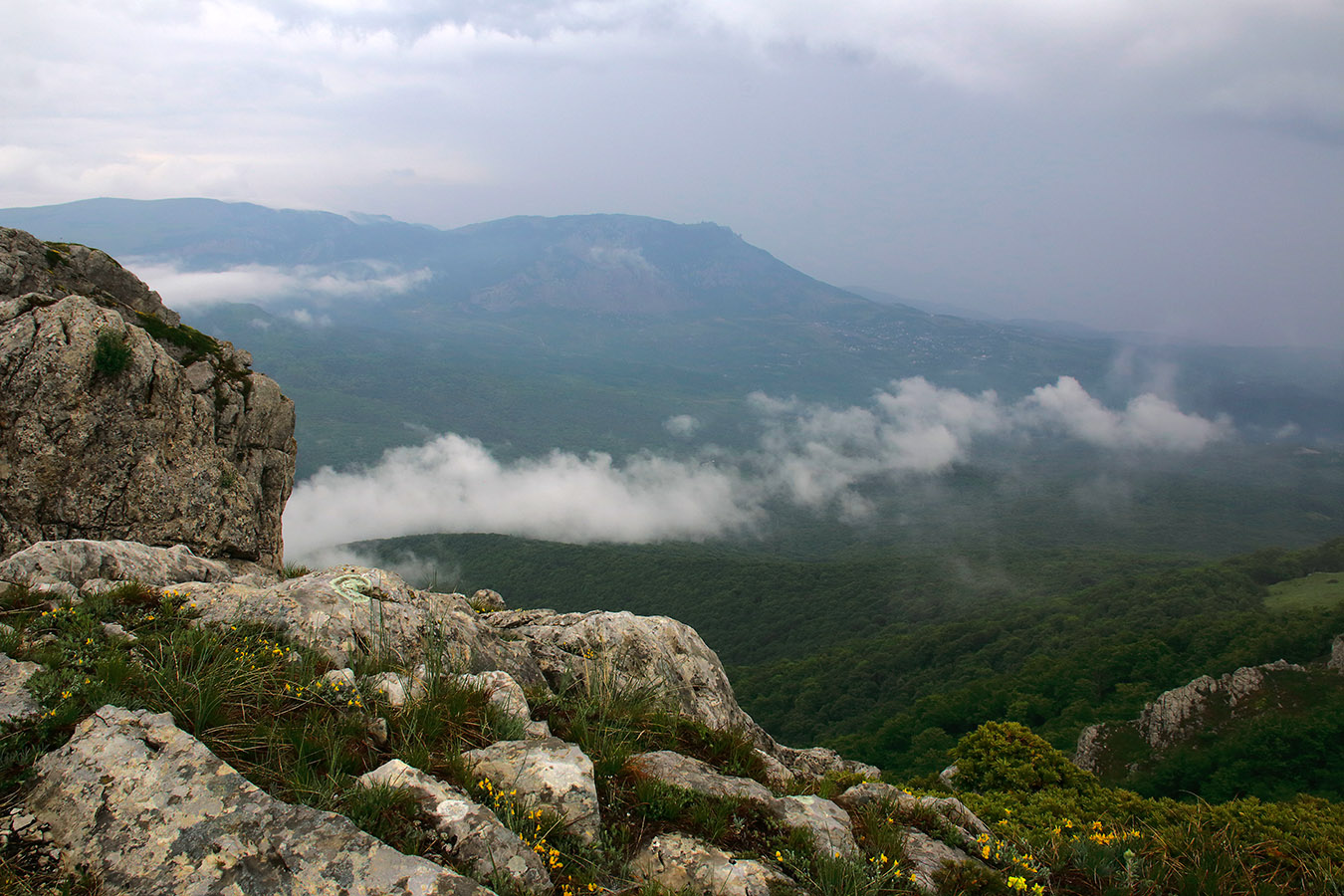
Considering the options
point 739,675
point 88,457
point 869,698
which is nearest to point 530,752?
point 88,457

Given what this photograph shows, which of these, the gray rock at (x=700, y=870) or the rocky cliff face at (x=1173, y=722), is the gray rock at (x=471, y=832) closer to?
the gray rock at (x=700, y=870)

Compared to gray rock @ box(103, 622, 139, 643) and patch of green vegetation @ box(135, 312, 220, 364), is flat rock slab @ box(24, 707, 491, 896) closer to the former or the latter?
gray rock @ box(103, 622, 139, 643)

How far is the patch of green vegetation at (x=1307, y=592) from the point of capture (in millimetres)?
101750

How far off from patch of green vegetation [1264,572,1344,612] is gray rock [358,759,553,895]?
133332 millimetres

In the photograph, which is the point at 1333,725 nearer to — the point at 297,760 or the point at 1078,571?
the point at 297,760

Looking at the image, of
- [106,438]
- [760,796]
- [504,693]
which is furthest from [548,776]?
[106,438]

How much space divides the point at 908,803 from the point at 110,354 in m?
22.0

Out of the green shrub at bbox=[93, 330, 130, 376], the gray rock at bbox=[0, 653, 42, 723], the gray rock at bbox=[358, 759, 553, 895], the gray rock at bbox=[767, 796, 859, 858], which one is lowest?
the gray rock at bbox=[767, 796, 859, 858]

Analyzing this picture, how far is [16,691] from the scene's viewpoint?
4547 millimetres

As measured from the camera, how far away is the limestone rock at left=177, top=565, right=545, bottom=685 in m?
7.10

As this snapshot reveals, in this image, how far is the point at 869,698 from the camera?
9450cm

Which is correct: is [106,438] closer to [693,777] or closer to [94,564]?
[94,564]

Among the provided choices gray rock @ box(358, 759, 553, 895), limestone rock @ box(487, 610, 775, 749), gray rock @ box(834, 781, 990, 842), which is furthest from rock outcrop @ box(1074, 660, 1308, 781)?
gray rock @ box(358, 759, 553, 895)

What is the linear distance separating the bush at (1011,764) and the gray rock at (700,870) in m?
17.6
